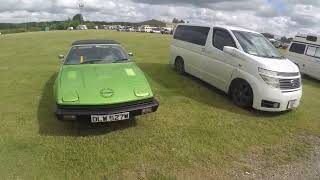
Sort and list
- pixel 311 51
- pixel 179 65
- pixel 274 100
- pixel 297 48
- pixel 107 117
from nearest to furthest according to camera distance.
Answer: pixel 107 117 < pixel 274 100 < pixel 179 65 < pixel 311 51 < pixel 297 48

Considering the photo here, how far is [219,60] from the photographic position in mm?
8477

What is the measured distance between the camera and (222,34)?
8.73 m

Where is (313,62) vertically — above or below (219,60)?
below

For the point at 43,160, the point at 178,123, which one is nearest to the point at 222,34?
the point at 178,123

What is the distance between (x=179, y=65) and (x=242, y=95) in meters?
3.93

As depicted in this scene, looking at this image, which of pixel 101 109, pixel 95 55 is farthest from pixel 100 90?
pixel 95 55

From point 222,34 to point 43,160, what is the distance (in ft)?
19.6

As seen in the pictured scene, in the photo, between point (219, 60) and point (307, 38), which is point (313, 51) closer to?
point (307, 38)

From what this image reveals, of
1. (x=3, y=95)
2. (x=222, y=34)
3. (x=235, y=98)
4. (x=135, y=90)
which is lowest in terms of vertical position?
(x=3, y=95)

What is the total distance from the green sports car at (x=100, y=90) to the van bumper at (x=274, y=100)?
9.01 feet

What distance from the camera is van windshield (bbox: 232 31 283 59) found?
7.82 metres

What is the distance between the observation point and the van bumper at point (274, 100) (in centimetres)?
704

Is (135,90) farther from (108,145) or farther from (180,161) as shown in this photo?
(180,161)

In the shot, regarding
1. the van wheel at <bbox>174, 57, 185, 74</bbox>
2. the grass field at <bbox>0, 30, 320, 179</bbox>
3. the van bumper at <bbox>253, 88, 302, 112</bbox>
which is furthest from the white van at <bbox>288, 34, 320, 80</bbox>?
the van bumper at <bbox>253, 88, 302, 112</bbox>
